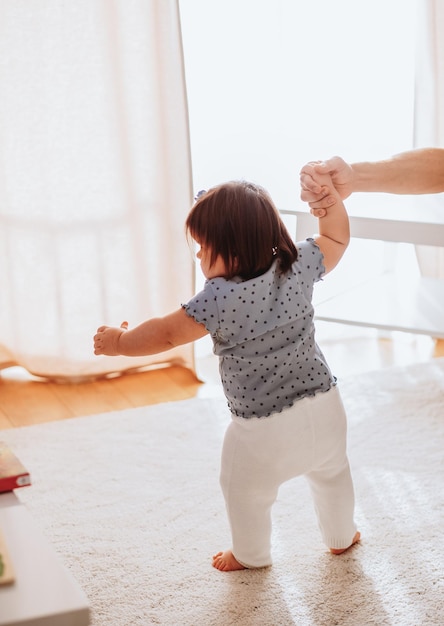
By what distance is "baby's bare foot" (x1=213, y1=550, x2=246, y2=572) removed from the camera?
1726 mm

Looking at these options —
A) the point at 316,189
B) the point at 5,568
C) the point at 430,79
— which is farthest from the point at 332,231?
the point at 430,79

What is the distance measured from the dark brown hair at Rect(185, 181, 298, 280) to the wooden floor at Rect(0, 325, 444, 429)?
1.18 meters

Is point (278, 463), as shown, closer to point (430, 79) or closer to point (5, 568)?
point (5, 568)

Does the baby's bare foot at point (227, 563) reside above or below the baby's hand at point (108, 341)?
below

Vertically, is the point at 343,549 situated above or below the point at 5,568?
below

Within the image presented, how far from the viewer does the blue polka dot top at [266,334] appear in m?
1.46

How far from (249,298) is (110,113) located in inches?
49.4

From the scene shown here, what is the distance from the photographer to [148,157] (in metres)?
2.61

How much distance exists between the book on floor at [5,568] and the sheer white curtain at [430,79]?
2.37 meters

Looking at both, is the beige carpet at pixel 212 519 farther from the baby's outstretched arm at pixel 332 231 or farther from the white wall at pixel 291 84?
the white wall at pixel 291 84

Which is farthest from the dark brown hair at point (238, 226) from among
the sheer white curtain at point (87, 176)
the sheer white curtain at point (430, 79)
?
the sheer white curtain at point (430, 79)

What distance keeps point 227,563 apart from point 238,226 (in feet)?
2.24

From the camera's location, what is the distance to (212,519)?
1.93 metres

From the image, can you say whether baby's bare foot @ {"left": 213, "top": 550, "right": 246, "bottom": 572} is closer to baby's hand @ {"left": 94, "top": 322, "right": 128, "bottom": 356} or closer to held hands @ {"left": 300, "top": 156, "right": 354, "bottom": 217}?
baby's hand @ {"left": 94, "top": 322, "right": 128, "bottom": 356}
